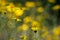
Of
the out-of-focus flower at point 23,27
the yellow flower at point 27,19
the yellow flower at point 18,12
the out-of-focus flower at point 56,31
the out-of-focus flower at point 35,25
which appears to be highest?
the yellow flower at point 18,12

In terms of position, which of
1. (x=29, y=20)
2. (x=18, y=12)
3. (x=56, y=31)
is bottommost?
(x=56, y=31)

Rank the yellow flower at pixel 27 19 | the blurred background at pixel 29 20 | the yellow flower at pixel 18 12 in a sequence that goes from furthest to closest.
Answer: the yellow flower at pixel 27 19, the yellow flower at pixel 18 12, the blurred background at pixel 29 20

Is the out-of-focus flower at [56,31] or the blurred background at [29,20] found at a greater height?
the blurred background at [29,20]

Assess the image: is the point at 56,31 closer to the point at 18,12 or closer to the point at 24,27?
the point at 24,27

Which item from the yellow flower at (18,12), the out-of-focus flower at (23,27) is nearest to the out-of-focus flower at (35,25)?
the out-of-focus flower at (23,27)

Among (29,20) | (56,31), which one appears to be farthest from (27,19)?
(56,31)

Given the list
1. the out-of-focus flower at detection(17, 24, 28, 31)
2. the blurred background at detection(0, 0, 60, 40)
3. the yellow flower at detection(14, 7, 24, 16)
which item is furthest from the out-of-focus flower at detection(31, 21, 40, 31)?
the yellow flower at detection(14, 7, 24, 16)

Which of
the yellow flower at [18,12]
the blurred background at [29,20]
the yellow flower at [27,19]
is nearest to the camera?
the blurred background at [29,20]

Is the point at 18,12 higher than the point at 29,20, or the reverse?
the point at 18,12

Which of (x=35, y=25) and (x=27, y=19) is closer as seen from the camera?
(x=35, y=25)

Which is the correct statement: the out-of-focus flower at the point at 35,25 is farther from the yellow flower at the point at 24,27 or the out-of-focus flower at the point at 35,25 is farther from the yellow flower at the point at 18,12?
the yellow flower at the point at 18,12
